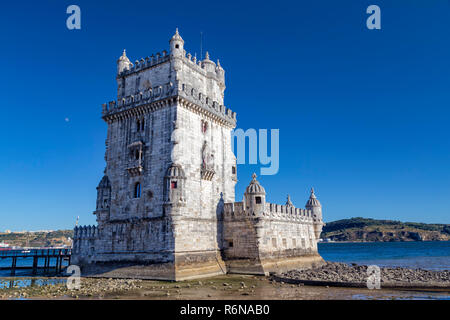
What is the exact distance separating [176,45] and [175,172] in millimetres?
12634

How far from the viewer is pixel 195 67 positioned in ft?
121

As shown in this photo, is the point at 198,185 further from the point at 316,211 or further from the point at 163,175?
the point at 316,211

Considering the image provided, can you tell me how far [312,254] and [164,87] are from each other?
27.4 meters

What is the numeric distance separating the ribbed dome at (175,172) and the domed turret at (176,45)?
11.1 m

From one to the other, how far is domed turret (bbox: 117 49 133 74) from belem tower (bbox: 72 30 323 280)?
121 millimetres

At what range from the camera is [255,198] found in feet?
112

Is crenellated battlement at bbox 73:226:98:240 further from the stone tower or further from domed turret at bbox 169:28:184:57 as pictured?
domed turret at bbox 169:28:184:57

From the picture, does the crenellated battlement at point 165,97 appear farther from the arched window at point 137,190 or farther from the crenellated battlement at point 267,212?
the crenellated battlement at point 267,212

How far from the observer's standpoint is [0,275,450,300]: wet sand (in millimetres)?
21500

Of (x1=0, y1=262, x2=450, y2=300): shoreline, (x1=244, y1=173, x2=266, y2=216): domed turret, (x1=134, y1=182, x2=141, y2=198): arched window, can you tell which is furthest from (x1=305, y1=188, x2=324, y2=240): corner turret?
(x1=134, y1=182, x2=141, y2=198): arched window

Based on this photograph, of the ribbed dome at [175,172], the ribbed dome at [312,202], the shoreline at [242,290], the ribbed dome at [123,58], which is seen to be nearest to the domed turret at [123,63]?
the ribbed dome at [123,58]
